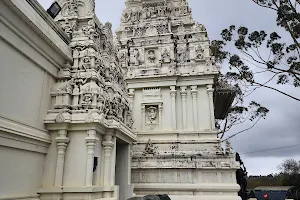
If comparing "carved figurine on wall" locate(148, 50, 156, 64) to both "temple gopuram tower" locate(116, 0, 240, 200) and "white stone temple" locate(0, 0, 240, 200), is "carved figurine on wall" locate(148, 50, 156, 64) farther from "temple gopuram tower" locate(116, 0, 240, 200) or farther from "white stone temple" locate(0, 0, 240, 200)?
"white stone temple" locate(0, 0, 240, 200)

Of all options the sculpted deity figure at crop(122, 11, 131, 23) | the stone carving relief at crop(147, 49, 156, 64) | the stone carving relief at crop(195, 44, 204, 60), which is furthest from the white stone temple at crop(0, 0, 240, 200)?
the sculpted deity figure at crop(122, 11, 131, 23)

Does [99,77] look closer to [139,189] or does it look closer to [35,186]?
[35,186]

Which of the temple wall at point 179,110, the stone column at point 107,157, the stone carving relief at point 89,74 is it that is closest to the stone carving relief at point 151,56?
the temple wall at point 179,110

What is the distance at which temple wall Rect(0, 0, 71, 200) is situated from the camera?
5.73 m

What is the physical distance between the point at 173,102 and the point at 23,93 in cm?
1135

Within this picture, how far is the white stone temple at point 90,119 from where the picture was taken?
6152mm

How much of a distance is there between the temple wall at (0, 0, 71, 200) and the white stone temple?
0.08 feet

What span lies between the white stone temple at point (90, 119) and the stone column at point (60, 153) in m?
0.03

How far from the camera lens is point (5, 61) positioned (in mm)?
5863

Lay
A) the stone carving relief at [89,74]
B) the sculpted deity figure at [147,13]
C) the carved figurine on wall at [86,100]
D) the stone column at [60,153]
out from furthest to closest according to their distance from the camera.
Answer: the sculpted deity figure at [147,13], the stone carving relief at [89,74], the carved figurine on wall at [86,100], the stone column at [60,153]

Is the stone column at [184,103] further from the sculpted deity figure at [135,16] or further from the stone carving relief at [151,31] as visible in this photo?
the sculpted deity figure at [135,16]

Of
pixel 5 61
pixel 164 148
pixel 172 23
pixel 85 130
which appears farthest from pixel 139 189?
pixel 172 23

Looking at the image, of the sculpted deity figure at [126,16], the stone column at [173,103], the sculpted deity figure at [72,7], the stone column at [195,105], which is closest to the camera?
the sculpted deity figure at [72,7]

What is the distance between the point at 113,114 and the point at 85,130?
4.83ft
